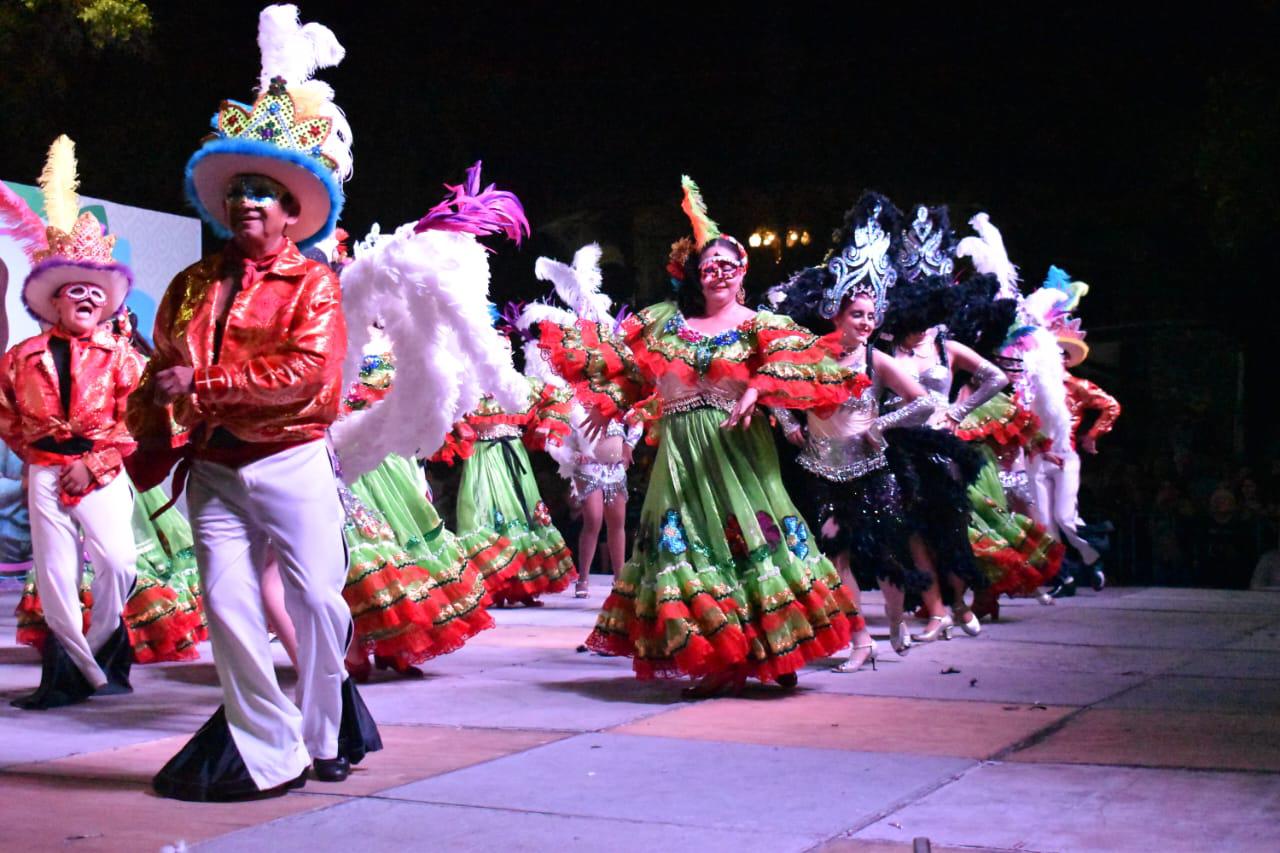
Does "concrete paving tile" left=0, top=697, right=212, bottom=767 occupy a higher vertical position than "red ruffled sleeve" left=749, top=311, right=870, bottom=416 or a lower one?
lower

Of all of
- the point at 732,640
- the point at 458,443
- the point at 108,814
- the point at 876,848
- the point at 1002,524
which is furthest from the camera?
the point at 458,443

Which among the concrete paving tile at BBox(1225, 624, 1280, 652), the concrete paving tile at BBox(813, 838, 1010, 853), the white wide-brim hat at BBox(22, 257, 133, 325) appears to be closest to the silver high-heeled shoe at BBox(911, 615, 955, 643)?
the concrete paving tile at BBox(1225, 624, 1280, 652)

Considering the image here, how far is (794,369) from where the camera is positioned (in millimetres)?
6711

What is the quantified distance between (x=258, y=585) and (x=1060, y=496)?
28.2 ft

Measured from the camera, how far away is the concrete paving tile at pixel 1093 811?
13.5ft

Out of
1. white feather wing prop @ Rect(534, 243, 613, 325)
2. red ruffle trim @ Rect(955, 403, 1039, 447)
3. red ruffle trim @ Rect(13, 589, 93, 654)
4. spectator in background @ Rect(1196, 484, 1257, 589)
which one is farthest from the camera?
spectator in background @ Rect(1196, 484, 1257, 589)

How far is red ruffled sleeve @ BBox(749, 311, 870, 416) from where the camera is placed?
669 cm

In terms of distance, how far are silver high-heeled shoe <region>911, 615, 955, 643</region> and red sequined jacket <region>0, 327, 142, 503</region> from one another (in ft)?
14.2

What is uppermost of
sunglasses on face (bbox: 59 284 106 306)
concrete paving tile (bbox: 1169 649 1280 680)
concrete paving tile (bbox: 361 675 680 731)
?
sunglasses on face (bbox: 59 284 106 306)

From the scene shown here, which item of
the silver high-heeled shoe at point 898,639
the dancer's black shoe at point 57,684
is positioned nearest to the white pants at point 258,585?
the dancer's black shoe at point 57,684

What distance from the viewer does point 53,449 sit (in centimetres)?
669

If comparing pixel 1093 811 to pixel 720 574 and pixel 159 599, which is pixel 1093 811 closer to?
pixel 720 574

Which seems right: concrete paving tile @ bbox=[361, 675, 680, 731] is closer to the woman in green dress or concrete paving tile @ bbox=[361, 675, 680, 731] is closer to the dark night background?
the woman in green dress

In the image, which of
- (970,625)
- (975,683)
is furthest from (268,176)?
(970,625)
